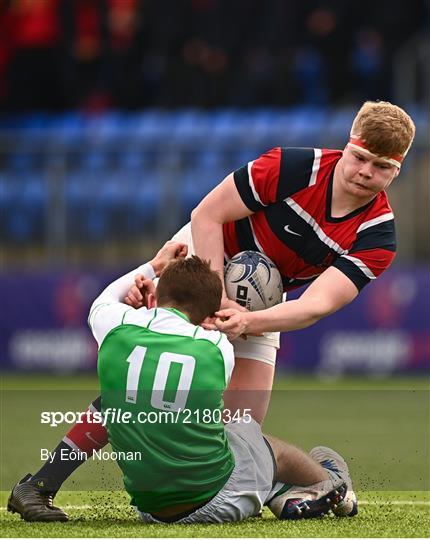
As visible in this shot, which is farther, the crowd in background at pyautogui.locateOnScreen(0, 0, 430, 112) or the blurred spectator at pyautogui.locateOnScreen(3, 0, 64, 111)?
the blurred spectator at pyautogui.locateOnScreen(3, 0, 64, 111)

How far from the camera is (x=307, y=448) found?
315 inches

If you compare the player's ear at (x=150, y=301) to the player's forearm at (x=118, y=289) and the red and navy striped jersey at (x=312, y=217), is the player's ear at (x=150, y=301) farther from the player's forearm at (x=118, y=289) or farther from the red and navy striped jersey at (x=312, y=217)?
the red and navy striped jersey at (x=312, y=217)

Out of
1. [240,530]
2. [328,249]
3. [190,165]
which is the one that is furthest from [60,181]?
[240,530]

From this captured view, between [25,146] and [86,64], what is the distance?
4484 millimetres

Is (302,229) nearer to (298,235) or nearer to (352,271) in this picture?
(298,235)

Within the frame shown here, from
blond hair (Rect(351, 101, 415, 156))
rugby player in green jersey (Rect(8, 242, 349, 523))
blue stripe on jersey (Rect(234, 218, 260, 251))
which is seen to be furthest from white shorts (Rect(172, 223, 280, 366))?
blond hair (Rect(351, 101, 415, 156))

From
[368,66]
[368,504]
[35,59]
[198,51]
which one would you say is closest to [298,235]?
[368,504]

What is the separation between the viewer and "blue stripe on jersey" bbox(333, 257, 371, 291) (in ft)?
18.7

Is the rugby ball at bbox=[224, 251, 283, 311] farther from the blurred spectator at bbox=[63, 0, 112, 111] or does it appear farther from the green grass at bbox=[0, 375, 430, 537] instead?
the blurred spectator at bbox=[63, 0, 112, 111]

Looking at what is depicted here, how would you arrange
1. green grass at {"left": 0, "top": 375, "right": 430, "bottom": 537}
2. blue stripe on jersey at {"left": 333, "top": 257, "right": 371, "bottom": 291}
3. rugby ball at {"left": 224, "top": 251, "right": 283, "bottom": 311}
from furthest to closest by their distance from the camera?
rugby ball at {"left": 224, "top": 251, "right": 283, "bottom": 311} < blue stripe on jersey at {"left": 333, "top": 257, "right": 371, "bottom": 291} < green grass at {"left": 0, "top": 375, "right": 430, "bottom": 537}

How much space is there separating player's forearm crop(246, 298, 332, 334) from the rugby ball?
0.30 m

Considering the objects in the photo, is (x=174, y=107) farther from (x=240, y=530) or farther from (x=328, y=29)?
(x=240, y=530)

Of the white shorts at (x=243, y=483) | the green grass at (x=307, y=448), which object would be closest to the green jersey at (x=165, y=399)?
the white shorts at (x=243, y=483)

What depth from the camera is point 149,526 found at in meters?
5.11
